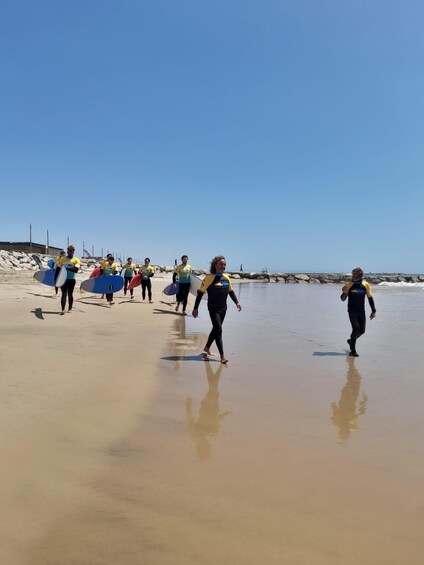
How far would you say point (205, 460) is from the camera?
9.63 feet

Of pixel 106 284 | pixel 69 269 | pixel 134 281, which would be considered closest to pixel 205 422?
pixel 69 269

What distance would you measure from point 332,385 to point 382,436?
169 centimetres

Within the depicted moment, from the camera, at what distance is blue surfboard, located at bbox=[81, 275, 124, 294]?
47.0ft

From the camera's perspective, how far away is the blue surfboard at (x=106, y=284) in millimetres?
14312

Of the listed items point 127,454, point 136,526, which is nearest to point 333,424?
point 127,454

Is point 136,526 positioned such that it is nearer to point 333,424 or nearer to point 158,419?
point 158,419

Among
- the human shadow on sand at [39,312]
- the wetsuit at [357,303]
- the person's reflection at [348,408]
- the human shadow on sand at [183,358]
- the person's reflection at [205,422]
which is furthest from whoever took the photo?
the human shadow on sand at [39,312]

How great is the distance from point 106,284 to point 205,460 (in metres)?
12.2

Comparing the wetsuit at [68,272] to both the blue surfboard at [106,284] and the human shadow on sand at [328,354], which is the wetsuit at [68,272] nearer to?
the blue surfboard at [106,284]

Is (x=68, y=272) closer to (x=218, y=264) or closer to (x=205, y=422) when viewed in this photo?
(x=218, y=264)

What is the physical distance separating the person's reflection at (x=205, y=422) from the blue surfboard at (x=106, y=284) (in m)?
10.1

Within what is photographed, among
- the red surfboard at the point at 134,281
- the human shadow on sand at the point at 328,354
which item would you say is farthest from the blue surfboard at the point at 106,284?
the human shadow on sand at the point at 328,354

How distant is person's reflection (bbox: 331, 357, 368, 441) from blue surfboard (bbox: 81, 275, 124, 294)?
10376 mm

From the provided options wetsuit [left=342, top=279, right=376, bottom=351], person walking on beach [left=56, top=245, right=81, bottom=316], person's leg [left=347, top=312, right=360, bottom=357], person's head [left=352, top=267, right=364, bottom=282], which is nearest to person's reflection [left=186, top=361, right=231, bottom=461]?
person's leg [left=347, top=312, right=360, bottom=357]
